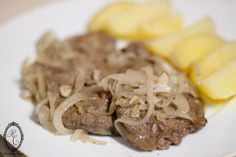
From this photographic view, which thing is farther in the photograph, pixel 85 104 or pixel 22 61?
pixel 22 61

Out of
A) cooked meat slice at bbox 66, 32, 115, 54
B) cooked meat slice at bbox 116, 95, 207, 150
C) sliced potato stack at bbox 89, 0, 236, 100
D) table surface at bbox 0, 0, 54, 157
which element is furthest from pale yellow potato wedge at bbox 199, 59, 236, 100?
table surface at bbox 0, 0, 54, 157

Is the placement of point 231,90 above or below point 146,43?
below

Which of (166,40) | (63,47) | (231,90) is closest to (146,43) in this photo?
(166,40)

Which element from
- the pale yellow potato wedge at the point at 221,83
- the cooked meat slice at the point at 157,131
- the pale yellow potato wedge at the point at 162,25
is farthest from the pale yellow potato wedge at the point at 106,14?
the cooked meat slice at the point at 157,131

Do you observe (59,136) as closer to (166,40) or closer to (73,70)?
(73,70)

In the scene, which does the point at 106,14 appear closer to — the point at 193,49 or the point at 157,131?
the point at 193,49

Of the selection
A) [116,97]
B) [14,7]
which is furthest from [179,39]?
[14,7]

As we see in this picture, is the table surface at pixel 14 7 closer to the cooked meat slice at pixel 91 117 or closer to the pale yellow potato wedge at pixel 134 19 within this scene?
the pale yellow potato wedge at pixel 134 19
